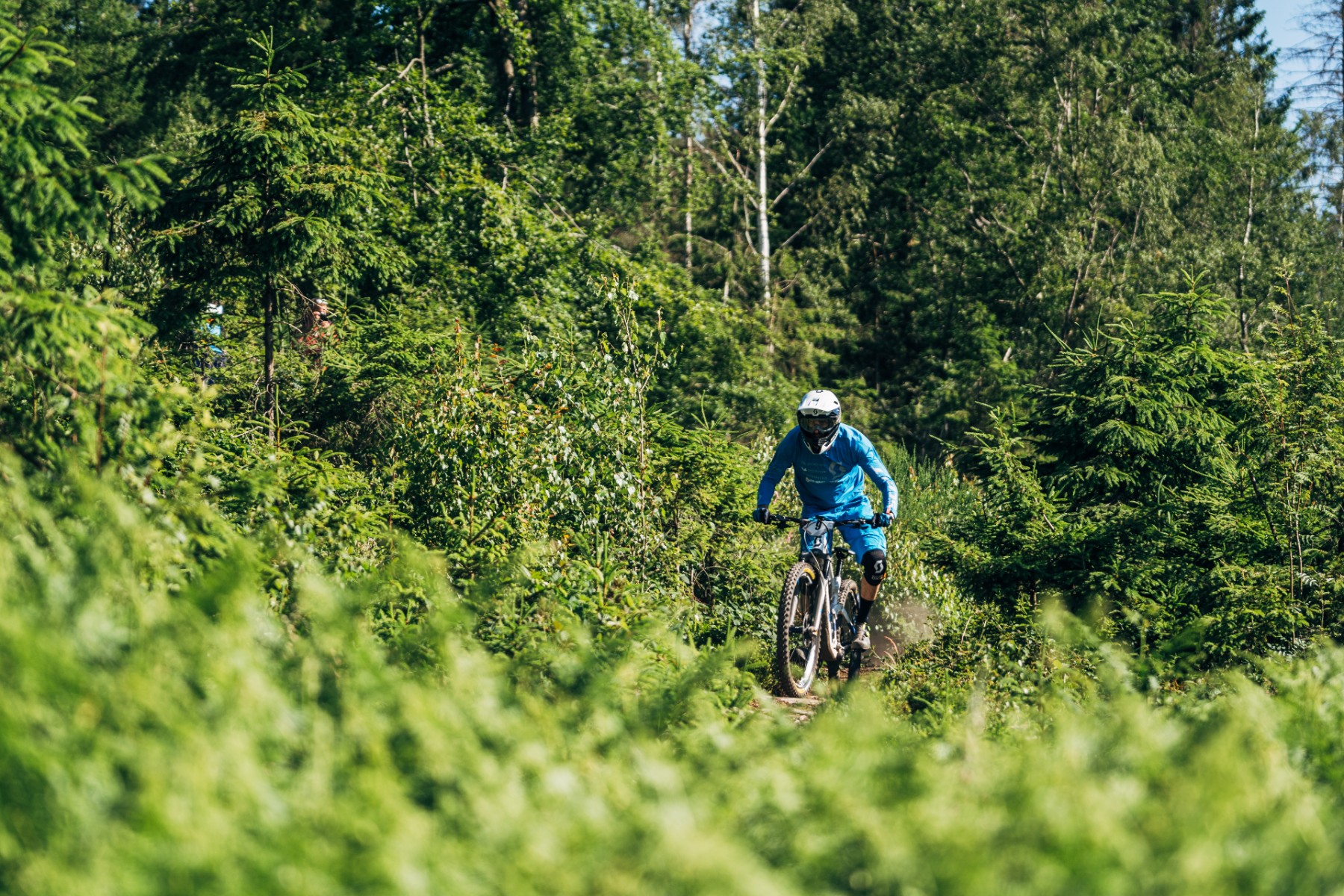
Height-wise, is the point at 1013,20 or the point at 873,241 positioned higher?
→ the point at 1013,20

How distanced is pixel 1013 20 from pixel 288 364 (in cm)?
2096

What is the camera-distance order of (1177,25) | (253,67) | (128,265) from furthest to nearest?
(1177,25) → (128,265) → (253,67)

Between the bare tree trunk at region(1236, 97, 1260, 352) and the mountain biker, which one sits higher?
the bare tree trunk at region(1236, 97, 1260, 352)

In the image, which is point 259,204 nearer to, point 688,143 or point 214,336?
point 214,336

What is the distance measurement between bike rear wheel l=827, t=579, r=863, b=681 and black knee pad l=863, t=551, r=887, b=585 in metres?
0.22

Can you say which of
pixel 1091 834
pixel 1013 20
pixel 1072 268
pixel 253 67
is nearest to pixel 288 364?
pixel 253 67

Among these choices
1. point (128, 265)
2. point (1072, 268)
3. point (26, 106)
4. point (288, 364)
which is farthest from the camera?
point (1072, 268)

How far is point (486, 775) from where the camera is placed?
249cm

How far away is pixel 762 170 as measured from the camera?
26484mm

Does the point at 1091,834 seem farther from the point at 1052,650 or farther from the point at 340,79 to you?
the point at 340,79

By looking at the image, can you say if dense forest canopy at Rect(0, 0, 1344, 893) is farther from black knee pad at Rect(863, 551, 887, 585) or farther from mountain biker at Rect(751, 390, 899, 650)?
mountain biker at Rect(751, 390, 899, 650)

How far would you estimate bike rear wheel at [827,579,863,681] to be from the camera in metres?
7.64

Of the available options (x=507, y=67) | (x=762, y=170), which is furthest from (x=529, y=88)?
(x=762, y=170)

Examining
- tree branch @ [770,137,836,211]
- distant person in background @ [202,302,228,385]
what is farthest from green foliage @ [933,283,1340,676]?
tree branch @ [770,137,836,211]
